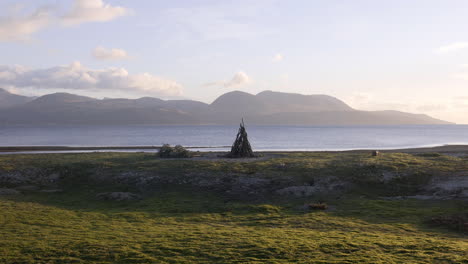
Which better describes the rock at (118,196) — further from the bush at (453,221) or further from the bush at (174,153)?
the bush at (453,221)

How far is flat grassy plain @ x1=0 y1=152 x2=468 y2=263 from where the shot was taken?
1506 cm

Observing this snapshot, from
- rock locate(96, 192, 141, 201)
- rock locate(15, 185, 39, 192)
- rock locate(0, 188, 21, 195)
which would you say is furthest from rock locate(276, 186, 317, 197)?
rock locate(0, 188, 21, 195)

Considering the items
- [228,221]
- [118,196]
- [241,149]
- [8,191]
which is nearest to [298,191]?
[228,221]

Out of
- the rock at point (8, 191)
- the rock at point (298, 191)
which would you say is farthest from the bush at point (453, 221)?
the rock at point (8, 191)

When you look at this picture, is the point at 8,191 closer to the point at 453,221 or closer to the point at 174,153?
the point at 174,153

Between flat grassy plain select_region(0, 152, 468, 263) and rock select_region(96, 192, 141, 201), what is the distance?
55 centimetres

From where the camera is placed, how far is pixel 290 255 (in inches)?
589

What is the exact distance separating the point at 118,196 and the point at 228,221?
1013 centimetres

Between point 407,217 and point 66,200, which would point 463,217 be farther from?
point 66,200

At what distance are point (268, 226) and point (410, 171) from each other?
1871cm

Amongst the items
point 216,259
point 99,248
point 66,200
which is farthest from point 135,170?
point 216,259

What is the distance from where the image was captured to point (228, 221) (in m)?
22.0

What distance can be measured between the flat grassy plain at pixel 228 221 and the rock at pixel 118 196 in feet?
1.80

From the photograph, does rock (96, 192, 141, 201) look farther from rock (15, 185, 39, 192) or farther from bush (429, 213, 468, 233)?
bush (429, 213, 468, 233)
